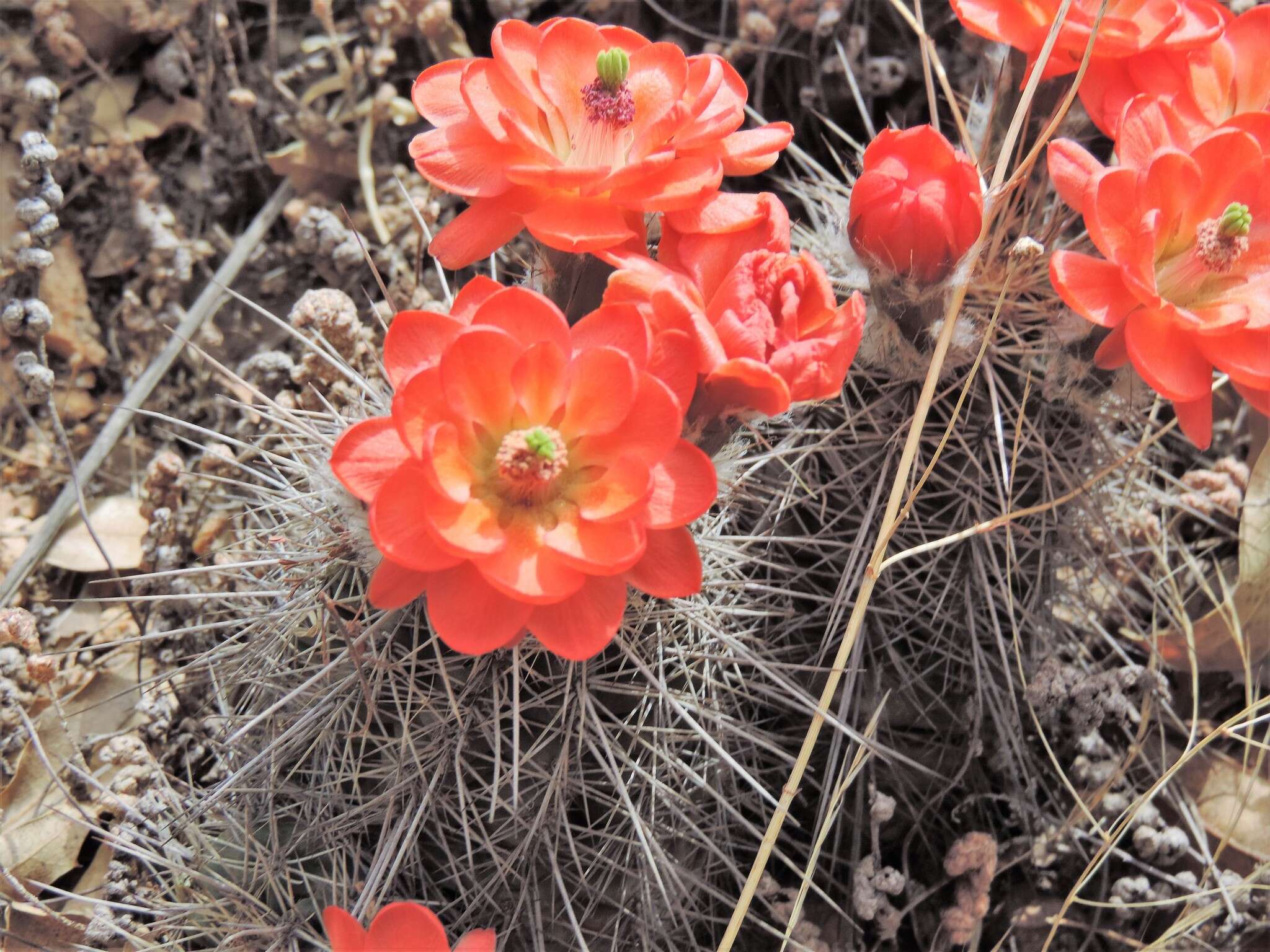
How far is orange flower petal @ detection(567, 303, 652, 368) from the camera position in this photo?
1.15 meters

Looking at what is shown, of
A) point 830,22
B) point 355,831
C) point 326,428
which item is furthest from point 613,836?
point 830,22

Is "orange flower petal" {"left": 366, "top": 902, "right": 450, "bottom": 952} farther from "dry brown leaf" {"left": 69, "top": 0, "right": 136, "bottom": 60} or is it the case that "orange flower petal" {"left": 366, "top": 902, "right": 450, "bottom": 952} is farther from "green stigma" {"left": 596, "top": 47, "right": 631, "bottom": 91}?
"dry brown leaf" {"left": 69, "top": 0, "right": 136, "bottom": 60}

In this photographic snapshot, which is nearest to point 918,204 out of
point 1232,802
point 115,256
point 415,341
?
point 415,341

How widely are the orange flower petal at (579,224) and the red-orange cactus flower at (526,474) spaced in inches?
3.9

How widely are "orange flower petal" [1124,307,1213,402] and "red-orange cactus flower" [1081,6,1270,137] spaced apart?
11.3 inches

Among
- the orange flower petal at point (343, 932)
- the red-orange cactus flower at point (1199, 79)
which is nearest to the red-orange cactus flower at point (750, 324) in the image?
the red-orange cactus flower at point (1199, 79)

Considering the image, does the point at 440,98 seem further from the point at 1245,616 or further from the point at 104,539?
the point at 1245,616

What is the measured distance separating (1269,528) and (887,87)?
1.10 meters

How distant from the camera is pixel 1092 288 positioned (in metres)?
1.35

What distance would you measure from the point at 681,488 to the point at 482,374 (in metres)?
0.23

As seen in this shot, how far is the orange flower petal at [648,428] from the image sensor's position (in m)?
1.12

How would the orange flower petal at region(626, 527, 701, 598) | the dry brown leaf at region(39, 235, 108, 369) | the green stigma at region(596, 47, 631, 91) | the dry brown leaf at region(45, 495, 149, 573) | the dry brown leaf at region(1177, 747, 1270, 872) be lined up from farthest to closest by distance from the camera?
the dry brown leaf at region(39, 235, 108, 369) → the dry brown leaf at region(45, 495, 149, 573) → the dry brown leaf at region(1177, 747, 1270, 872) → the green stigma at region(596, 47, 631, 91) → the orange flower petal at region(626, 527, 701, 598)

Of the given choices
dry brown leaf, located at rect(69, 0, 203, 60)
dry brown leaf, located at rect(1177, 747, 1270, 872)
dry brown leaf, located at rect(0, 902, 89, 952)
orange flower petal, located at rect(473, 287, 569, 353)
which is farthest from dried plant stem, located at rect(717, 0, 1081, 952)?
dry brown leaf, located at rect(69, 0, 203, 60)

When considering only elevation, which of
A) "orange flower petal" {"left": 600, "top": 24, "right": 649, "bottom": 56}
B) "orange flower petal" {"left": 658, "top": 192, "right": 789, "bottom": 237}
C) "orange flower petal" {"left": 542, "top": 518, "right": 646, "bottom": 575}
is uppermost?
"orange flower petal" {"left": 600, "top": 24, "right": 649, "bottom": 56}
